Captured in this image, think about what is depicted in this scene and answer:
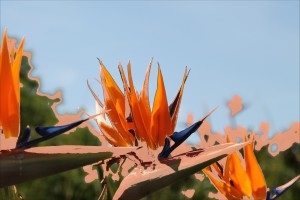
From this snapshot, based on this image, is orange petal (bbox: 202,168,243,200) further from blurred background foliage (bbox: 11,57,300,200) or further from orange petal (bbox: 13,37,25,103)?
blurred background foliage (bbox: 11,57,300,200)

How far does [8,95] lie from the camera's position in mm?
529

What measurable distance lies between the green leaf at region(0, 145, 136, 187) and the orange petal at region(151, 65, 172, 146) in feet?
0.48

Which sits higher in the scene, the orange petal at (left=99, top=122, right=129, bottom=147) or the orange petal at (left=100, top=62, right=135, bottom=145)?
the orange petal at (left=100, top=62, right=135, bottom=145)

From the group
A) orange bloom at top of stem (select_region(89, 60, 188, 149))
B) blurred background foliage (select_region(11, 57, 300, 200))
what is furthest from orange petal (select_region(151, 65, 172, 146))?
blurred background foliage (select_region(11, 57, 300, 200))

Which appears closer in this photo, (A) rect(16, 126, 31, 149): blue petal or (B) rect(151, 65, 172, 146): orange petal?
(A) rect(16, 126, 31, 149): blue petal

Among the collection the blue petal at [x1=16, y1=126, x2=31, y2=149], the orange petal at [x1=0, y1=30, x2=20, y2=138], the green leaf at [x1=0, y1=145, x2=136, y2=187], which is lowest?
the green leaf at [x1=0, y1=145, x2=136, y2=187]

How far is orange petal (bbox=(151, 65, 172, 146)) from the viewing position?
2.10ft

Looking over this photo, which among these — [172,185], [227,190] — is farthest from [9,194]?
[172,185]

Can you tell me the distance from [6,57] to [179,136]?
Answer: 0.62ft

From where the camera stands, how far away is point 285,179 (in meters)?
1.90

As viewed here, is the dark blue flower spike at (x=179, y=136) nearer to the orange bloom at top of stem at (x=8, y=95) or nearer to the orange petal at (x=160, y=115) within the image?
the orange petal at (x=160, y=115)

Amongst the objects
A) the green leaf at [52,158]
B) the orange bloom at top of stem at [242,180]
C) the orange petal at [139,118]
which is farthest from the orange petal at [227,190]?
the green leaf at [52,158]

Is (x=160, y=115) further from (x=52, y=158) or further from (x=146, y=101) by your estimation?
(x=52, y=158)

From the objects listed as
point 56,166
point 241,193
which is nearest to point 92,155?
point 56,166
